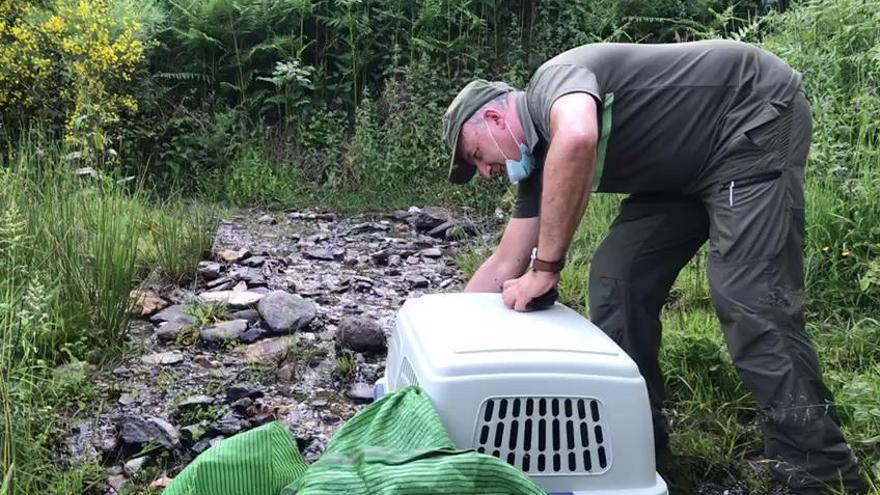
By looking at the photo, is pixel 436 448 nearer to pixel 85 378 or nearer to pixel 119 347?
pixel 85 378

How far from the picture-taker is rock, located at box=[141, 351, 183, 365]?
3.40 metres

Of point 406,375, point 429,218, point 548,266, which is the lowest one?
point 429,218

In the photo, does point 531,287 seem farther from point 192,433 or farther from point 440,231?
point 440,231

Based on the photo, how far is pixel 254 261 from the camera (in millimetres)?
4984

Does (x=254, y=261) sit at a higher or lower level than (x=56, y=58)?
lower

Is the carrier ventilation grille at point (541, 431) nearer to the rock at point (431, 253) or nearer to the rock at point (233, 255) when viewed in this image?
the rock at point (233, 255)

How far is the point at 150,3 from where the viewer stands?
817cm

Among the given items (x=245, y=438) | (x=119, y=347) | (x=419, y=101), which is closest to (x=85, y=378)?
(x=119, y=347)

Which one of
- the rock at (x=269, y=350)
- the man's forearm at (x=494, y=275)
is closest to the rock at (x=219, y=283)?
the rock at (x=269, y=350)

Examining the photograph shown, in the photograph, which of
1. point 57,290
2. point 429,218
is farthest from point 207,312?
point 429,218

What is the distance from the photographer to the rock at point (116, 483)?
2438 mm

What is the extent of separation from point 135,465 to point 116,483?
11 centimetres

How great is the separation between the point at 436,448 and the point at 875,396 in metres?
1.80

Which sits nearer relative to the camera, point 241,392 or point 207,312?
point 241,392
